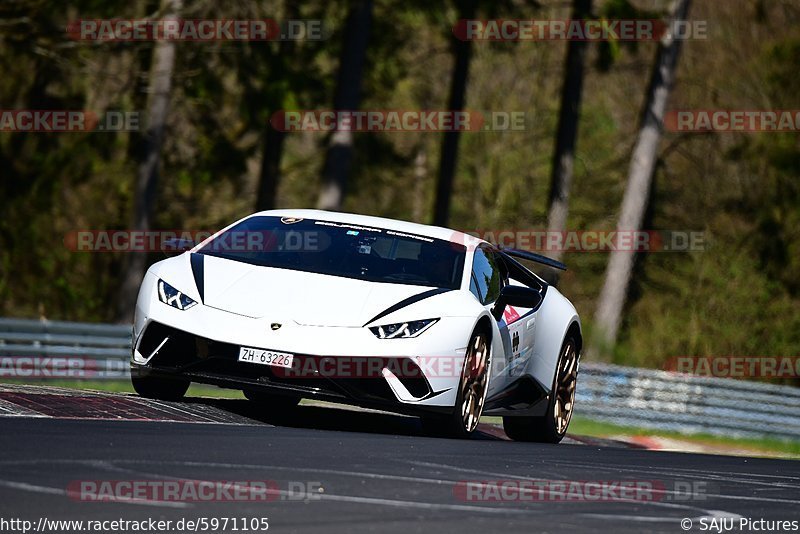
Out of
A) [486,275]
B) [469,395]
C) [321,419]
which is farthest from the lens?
[321,419]

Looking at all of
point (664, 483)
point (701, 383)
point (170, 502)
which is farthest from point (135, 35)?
point (170, 502)

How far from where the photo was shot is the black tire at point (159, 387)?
35.1ft

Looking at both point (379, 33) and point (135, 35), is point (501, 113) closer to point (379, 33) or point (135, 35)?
point (379, 33)

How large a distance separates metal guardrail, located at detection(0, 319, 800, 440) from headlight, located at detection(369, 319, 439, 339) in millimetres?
9321

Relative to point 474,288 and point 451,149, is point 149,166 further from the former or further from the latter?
point 474,288

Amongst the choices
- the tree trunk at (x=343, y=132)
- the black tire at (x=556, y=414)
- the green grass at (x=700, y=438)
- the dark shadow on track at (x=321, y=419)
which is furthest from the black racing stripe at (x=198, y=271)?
the tree trunk at (x=343, y=132)

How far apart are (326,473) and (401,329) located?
269 cm

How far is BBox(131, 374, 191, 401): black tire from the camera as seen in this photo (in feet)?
35.1

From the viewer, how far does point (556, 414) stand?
12.8 metres

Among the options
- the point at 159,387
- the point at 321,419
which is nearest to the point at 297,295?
the point at 159,387

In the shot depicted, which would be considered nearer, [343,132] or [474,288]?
[474,288]

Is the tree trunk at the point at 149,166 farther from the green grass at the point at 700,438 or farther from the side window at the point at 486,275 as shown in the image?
the side window at the point at 486,275

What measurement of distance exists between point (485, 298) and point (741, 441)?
1426 cm

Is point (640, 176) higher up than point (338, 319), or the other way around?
point (640, 176)
